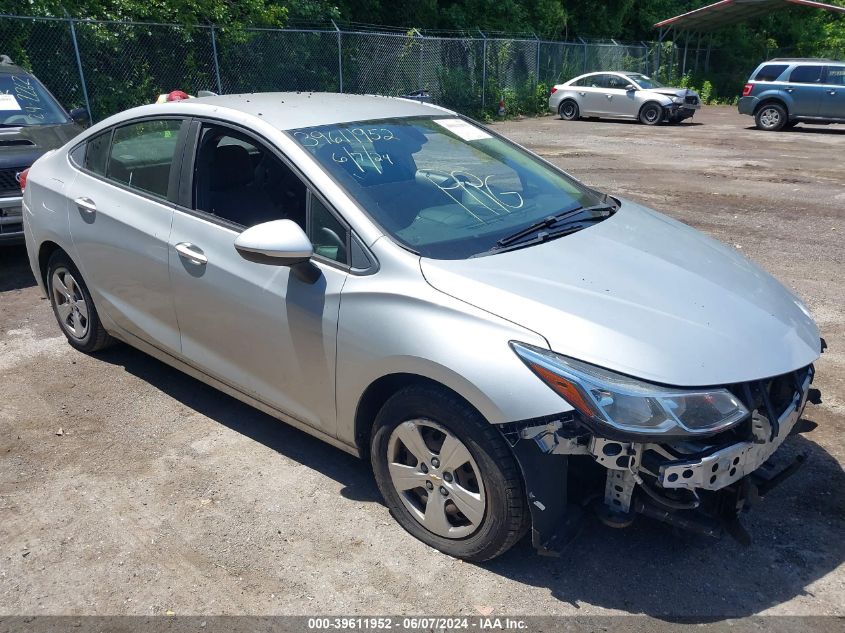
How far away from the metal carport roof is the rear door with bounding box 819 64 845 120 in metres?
10.8

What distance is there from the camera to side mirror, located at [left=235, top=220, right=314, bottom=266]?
3.06m

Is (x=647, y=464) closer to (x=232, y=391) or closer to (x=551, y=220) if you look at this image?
(x=551, y=220)

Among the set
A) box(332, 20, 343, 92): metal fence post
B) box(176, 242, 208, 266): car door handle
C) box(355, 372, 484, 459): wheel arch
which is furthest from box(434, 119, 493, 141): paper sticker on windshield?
box(332, 20, 343, 92): metal fence post

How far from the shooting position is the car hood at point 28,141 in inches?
272

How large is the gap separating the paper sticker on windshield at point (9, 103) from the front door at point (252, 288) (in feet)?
16.8

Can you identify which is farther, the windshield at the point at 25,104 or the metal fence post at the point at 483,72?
the metal fence post at the point at 483,72

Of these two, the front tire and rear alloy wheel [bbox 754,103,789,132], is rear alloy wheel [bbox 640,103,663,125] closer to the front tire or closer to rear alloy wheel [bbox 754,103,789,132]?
rear alloy wheel [bbox 754,103,789,132]

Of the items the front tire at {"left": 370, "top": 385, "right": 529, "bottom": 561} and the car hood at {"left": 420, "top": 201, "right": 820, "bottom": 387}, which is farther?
the front tire at {"left": 370, "top": 385, "right": 529, "bottom": 561}

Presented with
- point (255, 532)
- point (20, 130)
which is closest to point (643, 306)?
point (255, 532)

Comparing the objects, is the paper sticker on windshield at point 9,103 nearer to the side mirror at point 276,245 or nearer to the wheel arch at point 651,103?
the side mirror at point 276,245

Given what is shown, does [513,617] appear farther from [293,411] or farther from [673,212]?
[673,212]

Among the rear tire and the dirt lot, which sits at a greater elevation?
the rear tire

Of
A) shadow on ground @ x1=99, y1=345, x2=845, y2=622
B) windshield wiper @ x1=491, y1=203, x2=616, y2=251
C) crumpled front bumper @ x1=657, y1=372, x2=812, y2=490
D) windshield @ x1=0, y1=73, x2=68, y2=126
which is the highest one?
windshield @ x1=0, y1=73, x2=68, y2=126

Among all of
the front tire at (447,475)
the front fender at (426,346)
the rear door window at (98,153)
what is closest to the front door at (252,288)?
the front fender at (426,346)
